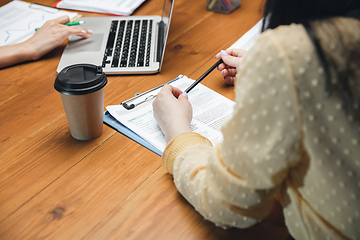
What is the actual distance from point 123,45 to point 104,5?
1.25 ft

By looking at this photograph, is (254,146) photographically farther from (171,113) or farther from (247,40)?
(247,40)

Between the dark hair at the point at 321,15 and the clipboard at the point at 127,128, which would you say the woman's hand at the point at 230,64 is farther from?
the dark hair at the point at 321,15

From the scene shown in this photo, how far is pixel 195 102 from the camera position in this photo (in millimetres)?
859

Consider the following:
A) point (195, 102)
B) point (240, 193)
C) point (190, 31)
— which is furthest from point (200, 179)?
point (190, 31)

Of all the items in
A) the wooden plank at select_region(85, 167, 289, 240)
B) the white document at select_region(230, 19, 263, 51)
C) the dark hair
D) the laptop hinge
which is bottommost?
the wooden plank at select_region(85, 167, 289, 240)

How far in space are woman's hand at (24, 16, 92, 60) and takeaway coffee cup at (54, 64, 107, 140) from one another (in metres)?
0.41

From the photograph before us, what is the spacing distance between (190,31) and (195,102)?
0.44 meters

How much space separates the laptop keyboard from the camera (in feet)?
3.21

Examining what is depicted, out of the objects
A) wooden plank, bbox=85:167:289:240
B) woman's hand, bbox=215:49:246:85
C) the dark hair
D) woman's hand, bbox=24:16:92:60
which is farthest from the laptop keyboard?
the dark hair

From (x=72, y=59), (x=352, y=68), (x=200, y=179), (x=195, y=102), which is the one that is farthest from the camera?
(x=72, y=59)

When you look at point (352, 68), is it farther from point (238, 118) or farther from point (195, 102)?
point (195, 102)

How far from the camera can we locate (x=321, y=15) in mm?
396

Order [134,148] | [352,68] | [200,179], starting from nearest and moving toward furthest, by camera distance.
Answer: [352,68] < [200,179] < [134,148]

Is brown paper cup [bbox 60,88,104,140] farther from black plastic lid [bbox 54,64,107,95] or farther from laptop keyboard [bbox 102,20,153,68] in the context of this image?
laptop keyboard [bbox 102,20,153,68]
